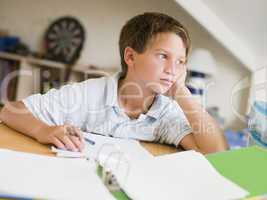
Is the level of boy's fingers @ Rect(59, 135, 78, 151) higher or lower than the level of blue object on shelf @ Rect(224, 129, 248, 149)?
higher

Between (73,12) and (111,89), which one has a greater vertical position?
(73,12)

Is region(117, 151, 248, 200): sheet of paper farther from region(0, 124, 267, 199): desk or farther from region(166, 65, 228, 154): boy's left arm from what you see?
region(166, 65, 228, 154): boy's left arm

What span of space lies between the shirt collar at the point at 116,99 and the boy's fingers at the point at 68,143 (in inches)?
5.7

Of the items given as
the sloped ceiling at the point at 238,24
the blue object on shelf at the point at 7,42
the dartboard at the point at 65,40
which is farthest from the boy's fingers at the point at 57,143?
the blue object on shelf at the point at 7,42

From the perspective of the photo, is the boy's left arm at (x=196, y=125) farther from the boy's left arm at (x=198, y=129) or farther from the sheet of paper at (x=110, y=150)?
the sheet of paper at (x=110, y=150)

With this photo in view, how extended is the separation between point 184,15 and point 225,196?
0.38 metres

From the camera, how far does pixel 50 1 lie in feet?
4.20

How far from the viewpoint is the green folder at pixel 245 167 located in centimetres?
44

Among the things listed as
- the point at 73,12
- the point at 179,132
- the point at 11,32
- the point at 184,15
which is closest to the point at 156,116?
the point at 179,132

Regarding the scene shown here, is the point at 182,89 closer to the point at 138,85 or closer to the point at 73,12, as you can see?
the point at 138,85

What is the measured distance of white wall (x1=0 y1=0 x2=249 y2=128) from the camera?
71cm

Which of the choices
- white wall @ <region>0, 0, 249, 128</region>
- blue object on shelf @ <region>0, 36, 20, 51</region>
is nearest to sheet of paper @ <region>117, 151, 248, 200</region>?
white wall @ <region>0, 0, 249, 128</region>

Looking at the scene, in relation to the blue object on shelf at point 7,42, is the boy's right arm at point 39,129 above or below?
below

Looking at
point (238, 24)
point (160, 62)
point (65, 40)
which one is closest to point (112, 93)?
point (160, 62)
